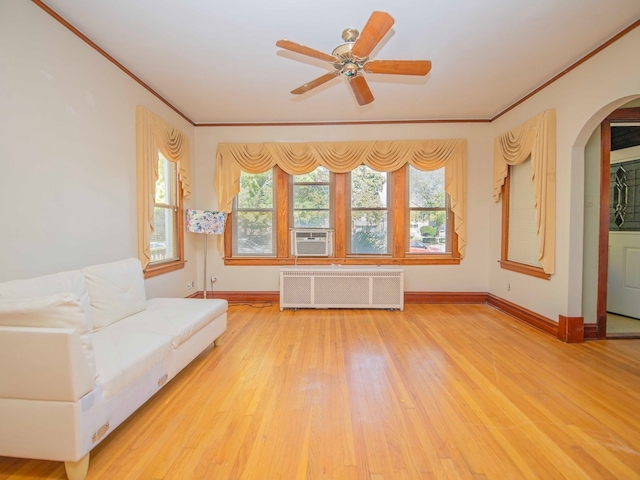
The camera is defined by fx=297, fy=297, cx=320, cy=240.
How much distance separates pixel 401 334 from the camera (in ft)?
10.9

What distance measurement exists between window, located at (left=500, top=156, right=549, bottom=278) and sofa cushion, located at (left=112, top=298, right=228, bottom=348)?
143 inches

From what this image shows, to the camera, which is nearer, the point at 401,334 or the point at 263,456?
the point at 263,456

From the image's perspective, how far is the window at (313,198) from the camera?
466cm

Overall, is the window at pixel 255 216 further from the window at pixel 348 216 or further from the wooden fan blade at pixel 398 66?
the wooden fan blade at pixel 398 66

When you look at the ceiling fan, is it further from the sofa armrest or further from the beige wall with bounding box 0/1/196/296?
the sofa armrest

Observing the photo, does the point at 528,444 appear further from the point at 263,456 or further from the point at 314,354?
the point at 314,354

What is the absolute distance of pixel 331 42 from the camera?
8.46 feet

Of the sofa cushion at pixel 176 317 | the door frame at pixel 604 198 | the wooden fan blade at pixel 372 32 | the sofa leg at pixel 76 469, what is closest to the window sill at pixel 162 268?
the sofa cushion at pixel 176 317

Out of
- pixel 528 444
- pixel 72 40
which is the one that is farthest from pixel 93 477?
pixel 72 40

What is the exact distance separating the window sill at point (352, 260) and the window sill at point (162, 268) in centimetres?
73

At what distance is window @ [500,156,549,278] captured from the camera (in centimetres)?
361

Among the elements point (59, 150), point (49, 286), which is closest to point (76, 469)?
point (49, 286)

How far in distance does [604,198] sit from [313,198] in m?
3.44

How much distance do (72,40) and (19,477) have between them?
9.68 feet
